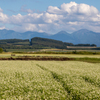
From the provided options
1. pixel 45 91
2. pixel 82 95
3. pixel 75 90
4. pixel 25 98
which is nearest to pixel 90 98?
pixel 82 95

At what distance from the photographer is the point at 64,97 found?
11.7m

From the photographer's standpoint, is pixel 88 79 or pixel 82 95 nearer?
pixel 82 95

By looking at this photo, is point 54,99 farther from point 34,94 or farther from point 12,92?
point 12,92

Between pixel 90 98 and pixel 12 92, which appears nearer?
pixel 90 98

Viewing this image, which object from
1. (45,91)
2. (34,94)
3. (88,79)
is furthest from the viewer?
(88,79)

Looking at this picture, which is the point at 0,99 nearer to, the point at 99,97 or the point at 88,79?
the point at 99,97

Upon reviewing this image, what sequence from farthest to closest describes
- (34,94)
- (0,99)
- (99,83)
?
(99,83)
(34,94)
(0,99)

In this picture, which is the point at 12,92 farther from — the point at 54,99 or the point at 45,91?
the point at 54,99

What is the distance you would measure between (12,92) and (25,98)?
6.34 feet

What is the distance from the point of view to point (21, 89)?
1298 centimetres

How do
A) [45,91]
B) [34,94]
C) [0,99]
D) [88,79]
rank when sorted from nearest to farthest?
[0,99]
[34,94]
[45,91]
[88,79]

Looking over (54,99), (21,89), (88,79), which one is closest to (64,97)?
(54,99)

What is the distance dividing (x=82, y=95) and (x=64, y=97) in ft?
5.01

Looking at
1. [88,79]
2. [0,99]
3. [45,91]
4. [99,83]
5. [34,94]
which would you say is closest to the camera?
[0,99]
